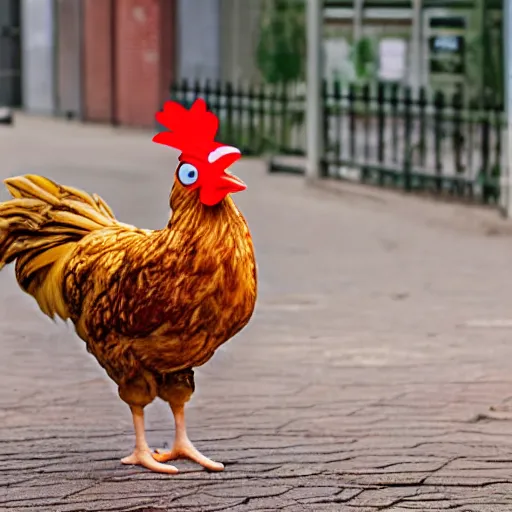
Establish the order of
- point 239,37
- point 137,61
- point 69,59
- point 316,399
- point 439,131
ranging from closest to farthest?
point 316,399 → point 439,131 → point 239,37 → point 137,61 → point 69,59

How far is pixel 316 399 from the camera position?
20.8 ft

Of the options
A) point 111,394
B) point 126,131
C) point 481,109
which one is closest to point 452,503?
point 111,394

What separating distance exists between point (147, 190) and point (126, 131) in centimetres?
1190

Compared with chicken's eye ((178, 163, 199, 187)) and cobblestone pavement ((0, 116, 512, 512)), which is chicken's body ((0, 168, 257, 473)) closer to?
chicken's eye ((178, 163, 199, 187))

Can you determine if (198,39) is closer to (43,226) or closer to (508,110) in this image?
(508,110)

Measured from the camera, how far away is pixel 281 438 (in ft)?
18.4

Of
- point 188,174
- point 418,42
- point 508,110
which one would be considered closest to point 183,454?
point 188,174

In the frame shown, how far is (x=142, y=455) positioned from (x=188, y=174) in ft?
3.54

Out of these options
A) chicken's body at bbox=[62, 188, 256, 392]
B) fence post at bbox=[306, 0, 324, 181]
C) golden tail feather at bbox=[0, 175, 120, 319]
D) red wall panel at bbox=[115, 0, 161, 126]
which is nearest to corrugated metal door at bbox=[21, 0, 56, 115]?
red wall panel at bbox=[115, 0, 161, 126]

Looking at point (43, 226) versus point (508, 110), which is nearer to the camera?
point (43, 226)

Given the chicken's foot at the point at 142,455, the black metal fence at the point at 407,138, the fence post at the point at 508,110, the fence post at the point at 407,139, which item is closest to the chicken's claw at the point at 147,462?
the chicken's foot at the point at 142,455

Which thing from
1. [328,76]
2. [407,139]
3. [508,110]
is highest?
[328,76]

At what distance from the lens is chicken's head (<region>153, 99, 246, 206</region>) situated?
4449 mm

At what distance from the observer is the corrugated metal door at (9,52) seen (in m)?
36.6
